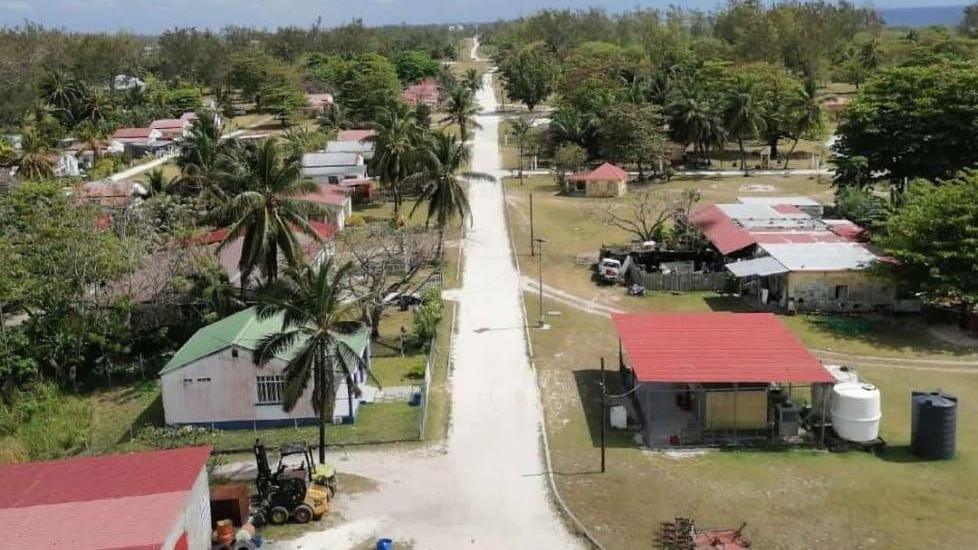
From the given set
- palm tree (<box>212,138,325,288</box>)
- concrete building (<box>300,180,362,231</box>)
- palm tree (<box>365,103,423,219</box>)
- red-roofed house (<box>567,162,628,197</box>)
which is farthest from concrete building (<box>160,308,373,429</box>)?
red-roofed house (<box>567,162,628,197</box>)

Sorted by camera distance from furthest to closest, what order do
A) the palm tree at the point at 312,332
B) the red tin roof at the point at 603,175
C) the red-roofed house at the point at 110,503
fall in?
the red tin roof at the point at 603,175, the palm tree at the point at 312,332, the red-roofed house at the point at 110,503

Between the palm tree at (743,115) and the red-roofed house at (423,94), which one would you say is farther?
the red-roofed house at (423,94)

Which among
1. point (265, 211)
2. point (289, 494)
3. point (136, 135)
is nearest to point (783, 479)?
point (289, 494)

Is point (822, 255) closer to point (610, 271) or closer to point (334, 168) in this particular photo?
point (610, 271)

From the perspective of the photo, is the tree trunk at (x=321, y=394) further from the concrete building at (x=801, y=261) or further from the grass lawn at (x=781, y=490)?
the concrete building at (x=801, y=261)

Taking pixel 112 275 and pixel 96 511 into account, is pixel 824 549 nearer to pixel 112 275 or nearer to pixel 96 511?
pixel 96 511

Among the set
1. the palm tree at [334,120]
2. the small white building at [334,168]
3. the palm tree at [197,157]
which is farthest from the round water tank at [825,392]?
the palm tree at [334,120]
